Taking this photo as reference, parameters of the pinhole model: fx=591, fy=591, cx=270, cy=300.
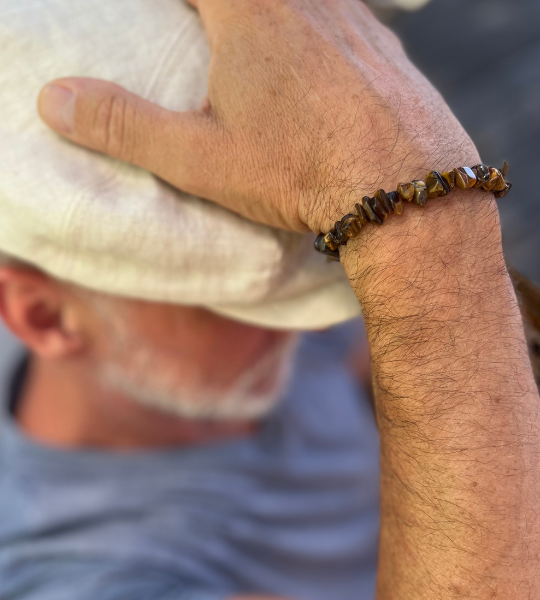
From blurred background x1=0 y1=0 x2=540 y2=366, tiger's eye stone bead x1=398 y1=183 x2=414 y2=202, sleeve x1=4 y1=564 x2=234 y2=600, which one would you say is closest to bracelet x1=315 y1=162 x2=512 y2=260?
tiger's eye stone bead x1=398 y1=183 x2=414 y2=202

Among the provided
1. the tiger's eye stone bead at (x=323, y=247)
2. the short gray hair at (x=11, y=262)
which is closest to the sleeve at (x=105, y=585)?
the short gray hair at (x=11, y=262)

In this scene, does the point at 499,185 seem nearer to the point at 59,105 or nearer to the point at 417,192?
the point at 417,192

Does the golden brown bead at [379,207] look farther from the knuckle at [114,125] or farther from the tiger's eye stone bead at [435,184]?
the knuckle at [114,125]

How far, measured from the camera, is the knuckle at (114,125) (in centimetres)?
89

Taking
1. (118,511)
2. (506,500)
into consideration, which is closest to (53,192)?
(506,500)

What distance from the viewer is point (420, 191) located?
0.77 meters

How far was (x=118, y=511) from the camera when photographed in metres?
1.51

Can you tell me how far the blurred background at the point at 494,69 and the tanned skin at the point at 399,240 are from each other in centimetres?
182

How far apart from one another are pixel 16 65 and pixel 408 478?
879mm

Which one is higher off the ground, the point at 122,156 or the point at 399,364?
the point at 122,156

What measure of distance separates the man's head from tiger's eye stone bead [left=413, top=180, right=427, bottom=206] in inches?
26.2

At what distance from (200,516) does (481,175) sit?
46.7 inches

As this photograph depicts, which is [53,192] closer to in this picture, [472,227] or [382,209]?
[382,209]

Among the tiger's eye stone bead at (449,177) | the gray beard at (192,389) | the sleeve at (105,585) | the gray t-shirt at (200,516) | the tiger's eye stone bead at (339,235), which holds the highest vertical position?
the gray beard at (192,389)
